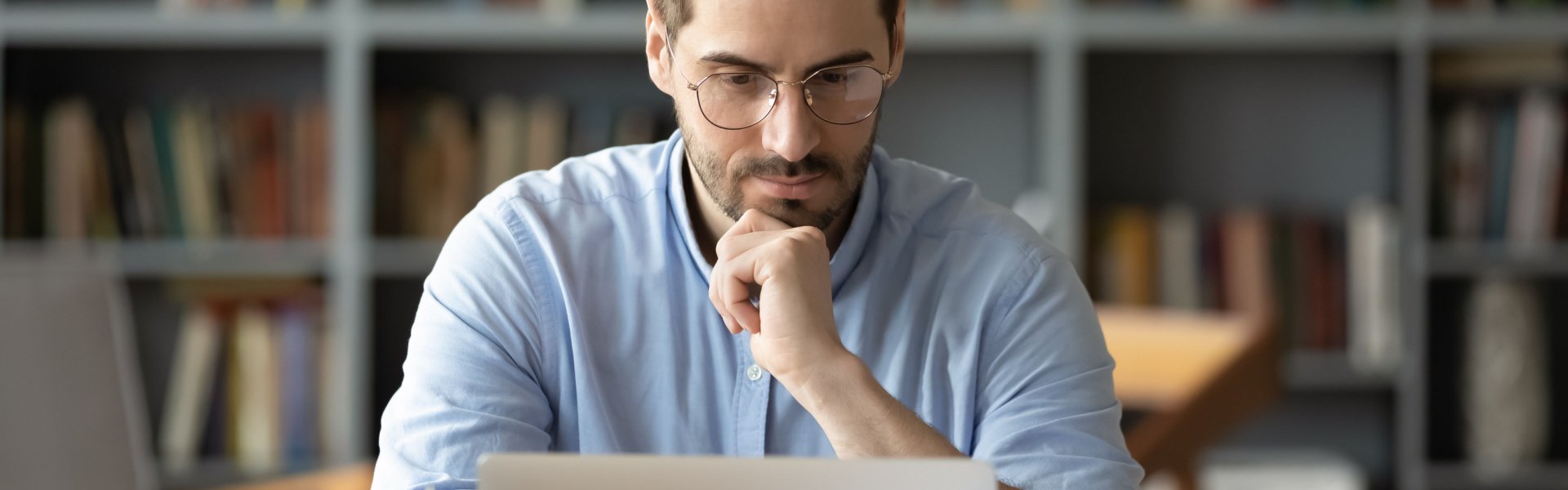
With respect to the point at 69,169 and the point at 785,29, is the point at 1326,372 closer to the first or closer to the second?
the point at 785,29

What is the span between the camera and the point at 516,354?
4.01 feet

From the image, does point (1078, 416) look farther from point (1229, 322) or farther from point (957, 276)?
point (1229, 322)

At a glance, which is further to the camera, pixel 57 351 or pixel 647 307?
pixel 647 307

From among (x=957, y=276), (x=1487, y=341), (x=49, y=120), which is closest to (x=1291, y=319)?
(x=1487, y=341)

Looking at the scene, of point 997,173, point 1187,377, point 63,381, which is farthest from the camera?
point 997,173

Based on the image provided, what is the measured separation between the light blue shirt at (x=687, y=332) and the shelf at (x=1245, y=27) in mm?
1594

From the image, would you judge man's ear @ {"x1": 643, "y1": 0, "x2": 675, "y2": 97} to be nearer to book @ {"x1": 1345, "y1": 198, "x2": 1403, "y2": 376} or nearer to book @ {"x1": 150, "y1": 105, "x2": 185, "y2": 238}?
book @ {"x1": 150, "y1": 105, "x2": 185, "y2": 238}

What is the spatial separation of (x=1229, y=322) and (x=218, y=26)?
1.97 meters

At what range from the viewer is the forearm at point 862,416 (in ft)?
3.50

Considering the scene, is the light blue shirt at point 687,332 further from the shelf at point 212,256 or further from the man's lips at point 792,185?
the shelf at point 212,256

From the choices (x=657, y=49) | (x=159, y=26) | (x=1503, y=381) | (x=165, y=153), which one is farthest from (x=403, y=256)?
(x=1503, y=381)

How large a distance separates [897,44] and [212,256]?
6.73 ft

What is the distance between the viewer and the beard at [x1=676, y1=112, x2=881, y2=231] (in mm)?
1195

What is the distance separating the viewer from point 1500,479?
117 inches
